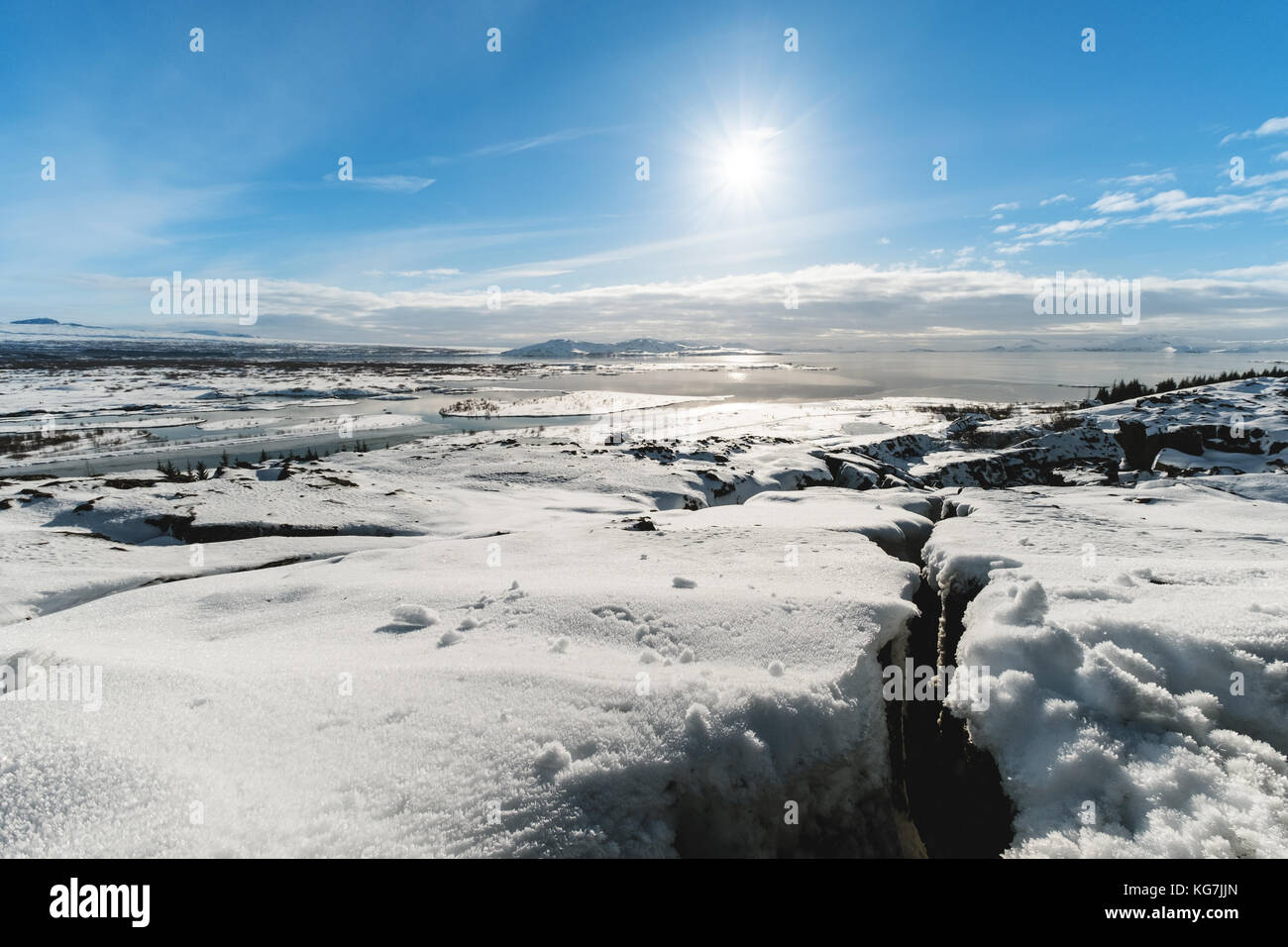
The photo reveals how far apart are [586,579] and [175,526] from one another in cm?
1151

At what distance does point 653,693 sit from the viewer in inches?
162

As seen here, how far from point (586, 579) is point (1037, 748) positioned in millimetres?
4870

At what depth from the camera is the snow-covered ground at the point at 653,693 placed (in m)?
3.11

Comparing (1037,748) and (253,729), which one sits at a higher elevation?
(253,729)

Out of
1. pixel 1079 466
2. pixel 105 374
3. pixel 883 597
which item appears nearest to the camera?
pixel 883 597

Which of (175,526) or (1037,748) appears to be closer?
(1037,748)

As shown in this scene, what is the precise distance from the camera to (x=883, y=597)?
598 cm

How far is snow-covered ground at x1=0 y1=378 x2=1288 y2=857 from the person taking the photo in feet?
10.2
